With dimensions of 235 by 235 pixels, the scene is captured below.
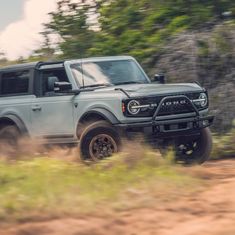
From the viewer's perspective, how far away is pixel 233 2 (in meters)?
14.4

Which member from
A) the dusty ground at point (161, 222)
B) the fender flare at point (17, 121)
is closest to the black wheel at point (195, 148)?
the fender flare at point (17, 121)

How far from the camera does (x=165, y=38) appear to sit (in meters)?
13.8

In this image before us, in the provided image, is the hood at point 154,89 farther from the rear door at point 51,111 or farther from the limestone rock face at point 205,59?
the limestone rock face at point 205,59

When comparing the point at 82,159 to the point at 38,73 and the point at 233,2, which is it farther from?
the point at 233,2

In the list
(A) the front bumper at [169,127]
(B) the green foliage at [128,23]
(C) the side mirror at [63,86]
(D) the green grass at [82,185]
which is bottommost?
(D) the green grass at [82,185]

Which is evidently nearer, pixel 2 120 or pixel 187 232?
pixel 187 232

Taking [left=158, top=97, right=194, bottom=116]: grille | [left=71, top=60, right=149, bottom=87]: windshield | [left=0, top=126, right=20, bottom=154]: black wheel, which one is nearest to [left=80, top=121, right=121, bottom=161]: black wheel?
Answer: [left=158, top=97, right=194, bottom=116]: grille

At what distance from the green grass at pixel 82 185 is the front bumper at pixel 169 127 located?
2.53 feet

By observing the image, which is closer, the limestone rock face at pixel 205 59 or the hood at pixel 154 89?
the hood at pixel 154 89

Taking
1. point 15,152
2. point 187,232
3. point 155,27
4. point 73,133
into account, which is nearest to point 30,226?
point 187,232

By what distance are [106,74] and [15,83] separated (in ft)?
5.92

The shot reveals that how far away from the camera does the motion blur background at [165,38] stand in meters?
12.7

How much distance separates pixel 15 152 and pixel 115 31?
19.7 ft

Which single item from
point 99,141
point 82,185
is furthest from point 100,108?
point 82,185
